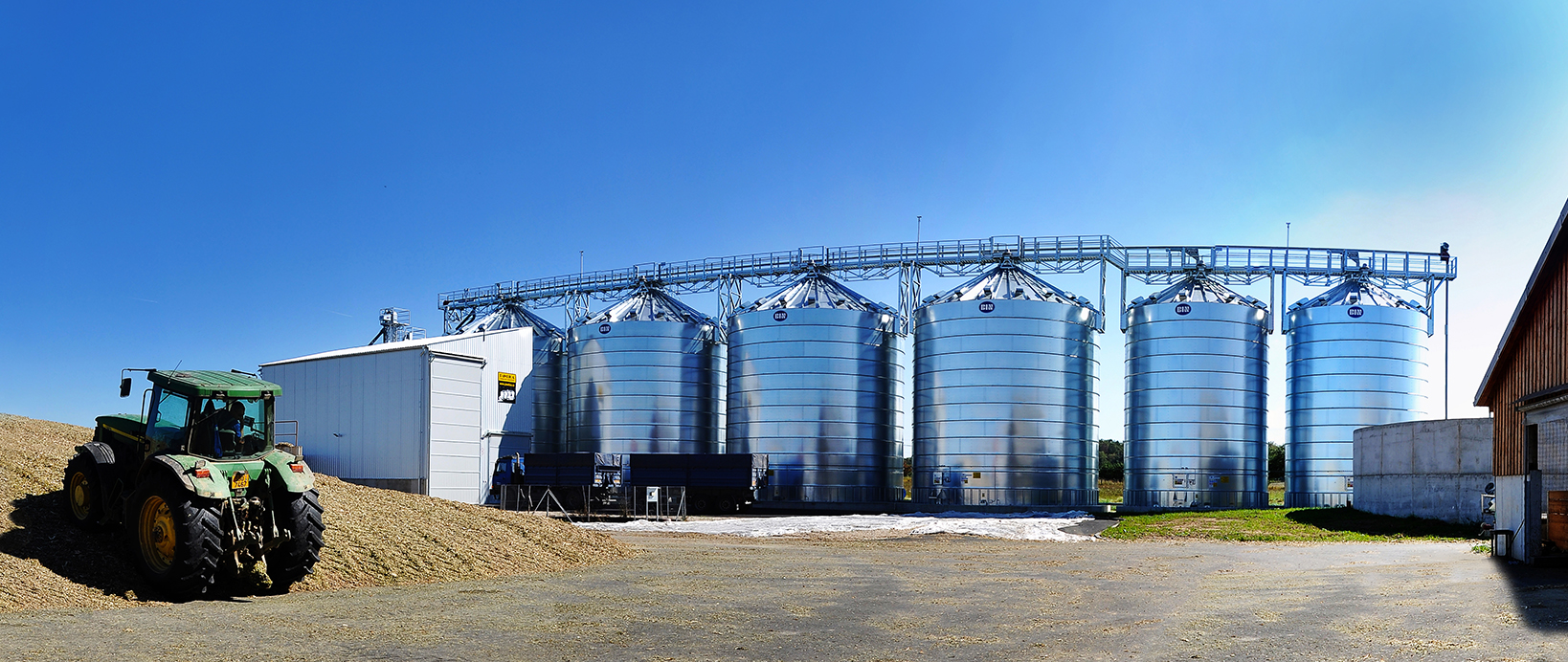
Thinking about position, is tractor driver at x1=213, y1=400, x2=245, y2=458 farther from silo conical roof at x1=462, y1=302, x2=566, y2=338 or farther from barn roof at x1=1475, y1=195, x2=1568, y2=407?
silo conical roof at x1=462, y1=302, x2=566, y2=338

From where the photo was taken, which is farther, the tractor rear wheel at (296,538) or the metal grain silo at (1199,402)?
the metal grain silo at (1199,402)

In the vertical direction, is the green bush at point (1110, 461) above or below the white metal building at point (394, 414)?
below

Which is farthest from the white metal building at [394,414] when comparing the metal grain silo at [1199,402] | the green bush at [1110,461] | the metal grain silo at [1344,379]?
the green bush at [1110,461]

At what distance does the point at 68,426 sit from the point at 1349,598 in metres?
30.4

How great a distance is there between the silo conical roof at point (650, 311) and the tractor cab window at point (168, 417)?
122ft

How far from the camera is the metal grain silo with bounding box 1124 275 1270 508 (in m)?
45.9

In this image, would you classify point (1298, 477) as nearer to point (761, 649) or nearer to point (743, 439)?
point (743, 439)

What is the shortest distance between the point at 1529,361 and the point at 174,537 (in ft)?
80.0

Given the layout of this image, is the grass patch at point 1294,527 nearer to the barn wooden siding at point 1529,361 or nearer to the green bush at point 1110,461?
the barn wooden siding at point 1529,361

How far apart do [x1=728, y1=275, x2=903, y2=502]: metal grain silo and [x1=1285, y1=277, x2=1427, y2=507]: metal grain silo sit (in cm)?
1756

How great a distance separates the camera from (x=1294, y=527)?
34344mm

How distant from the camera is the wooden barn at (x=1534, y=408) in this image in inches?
802

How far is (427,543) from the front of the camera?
2000cm

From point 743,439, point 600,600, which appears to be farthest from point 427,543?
point 743,439
